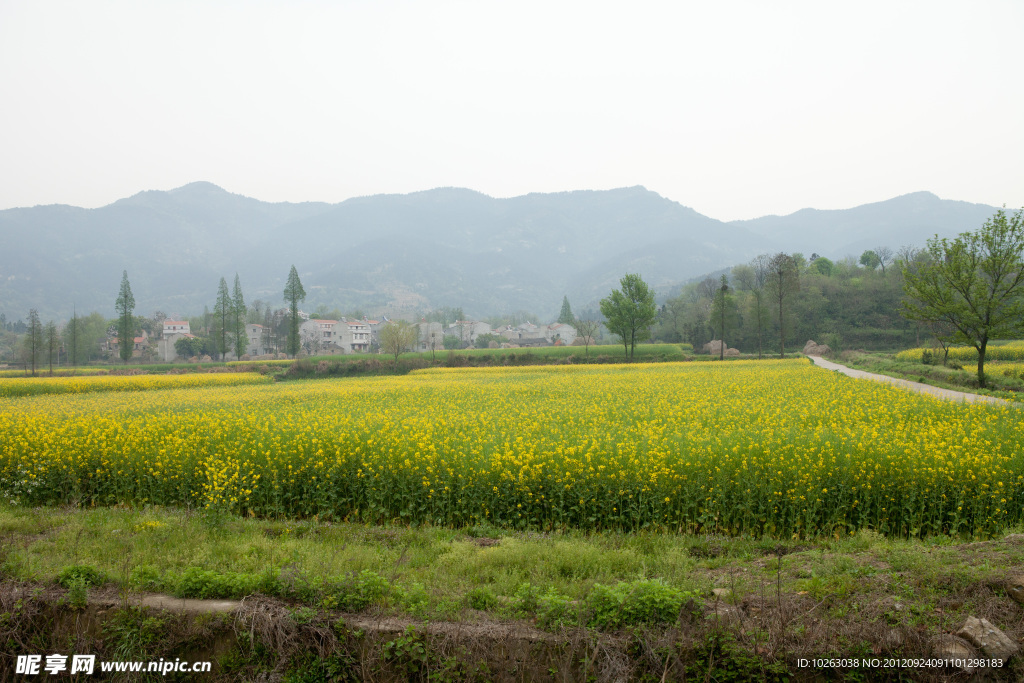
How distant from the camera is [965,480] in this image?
8.23m

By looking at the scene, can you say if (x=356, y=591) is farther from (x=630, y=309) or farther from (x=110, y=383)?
(x=630, y=309)

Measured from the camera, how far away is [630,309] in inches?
2677

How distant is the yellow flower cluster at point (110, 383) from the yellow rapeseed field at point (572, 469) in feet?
87.3

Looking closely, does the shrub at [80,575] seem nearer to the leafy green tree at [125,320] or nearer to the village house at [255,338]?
the leafy green tree at [125,320]

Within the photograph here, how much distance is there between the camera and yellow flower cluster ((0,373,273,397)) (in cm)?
3434

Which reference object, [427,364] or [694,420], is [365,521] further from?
[427,364]

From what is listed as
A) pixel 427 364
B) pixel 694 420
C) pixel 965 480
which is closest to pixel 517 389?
pixel 694 420

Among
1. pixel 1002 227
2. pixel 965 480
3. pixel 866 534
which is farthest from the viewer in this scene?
pixel 1002 227

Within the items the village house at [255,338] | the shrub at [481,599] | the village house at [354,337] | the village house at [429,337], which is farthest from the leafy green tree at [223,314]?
the shrub at [481,599]

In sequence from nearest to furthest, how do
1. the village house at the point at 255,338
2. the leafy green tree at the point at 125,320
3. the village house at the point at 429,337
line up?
the leafy green tree at the point at 125,320, the village house at the point at 429,337, the village house at the point at 255,338

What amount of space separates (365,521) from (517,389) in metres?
16.5

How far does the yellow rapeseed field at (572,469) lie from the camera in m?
8.16

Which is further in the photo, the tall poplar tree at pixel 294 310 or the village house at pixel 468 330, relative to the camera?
the village house at pixel 468 330

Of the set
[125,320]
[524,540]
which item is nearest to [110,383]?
[524,540]
